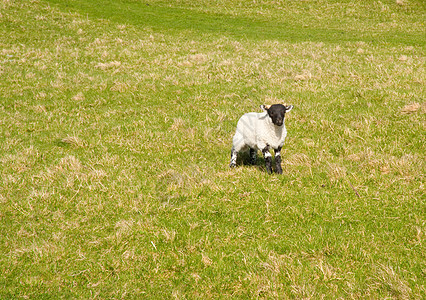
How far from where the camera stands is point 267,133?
24.8ft

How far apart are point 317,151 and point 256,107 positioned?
405cm

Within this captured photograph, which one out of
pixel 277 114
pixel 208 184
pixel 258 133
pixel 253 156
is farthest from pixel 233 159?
pixel 277 114

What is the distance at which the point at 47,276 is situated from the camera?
5.05 m

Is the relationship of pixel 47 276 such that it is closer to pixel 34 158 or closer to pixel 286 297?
pixel 286 297

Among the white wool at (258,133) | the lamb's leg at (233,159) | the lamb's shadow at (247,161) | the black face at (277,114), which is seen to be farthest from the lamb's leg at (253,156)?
the black face at (277,114)

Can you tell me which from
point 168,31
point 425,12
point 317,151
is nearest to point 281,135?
point 317,151

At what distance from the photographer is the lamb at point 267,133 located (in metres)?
7.36

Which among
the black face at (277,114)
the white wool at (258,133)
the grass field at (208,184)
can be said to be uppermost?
the black face at (277,114)

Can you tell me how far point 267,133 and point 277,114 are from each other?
508 millimetres

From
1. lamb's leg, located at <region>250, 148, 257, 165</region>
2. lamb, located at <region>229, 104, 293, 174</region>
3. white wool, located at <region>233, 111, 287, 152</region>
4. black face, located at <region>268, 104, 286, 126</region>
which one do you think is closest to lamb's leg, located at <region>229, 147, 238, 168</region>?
lamb, located at <region>229, 104, 293, 174</region>

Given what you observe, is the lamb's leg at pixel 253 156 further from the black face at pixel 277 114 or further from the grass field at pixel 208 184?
the black face at pixel 277 114

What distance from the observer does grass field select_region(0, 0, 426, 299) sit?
4902 millimetres

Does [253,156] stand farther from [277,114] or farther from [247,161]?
[277,114]

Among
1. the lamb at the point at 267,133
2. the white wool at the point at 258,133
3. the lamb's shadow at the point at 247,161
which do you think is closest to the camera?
the lamb at the point at 267,133
